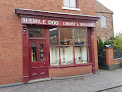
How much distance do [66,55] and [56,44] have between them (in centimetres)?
114

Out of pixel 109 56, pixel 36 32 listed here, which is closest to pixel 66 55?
pixel 36 32

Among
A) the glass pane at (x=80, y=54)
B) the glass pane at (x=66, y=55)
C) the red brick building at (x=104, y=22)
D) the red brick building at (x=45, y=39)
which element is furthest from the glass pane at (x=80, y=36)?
the red brick building at (x=104, y=22)

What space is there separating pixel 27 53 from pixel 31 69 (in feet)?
3.40

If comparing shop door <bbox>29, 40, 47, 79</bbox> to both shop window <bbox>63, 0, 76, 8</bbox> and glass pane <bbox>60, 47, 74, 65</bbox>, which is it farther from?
shop window <bbox>63, 0, 76, 8</bbox>

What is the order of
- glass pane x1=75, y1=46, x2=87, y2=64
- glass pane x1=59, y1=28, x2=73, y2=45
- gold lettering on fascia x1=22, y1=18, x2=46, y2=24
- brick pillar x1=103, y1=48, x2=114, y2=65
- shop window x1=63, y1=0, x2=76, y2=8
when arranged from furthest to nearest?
1. brick pillar x1=103, y1=48, x2=114, y2=65
2. glass pane x1=75, y1=46, x2=87, y2=64
3. shop window x1=63, y1=0, x2=76, y2=8
4. glass pane x1=59, y1=28, x2=73, y2=45
5. gold lettering on fascia x1=22, y1=18, x2=46, y2=24

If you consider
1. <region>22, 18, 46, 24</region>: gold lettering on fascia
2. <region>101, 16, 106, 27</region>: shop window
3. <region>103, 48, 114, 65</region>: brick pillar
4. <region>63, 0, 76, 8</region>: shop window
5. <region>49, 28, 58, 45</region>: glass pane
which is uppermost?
<region>101, 16, 106, 27</region>: shop window

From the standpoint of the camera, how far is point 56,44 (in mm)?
6895

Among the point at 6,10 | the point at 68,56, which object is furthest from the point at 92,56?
the point at 6,10

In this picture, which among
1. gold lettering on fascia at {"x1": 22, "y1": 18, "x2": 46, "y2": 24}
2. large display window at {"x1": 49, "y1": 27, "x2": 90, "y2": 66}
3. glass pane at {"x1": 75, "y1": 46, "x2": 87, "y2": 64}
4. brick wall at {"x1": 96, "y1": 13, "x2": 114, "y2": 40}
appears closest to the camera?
gold lettering on fascia at {"x1": 22, "y1": 18, "x2": 46, "y2": 24}

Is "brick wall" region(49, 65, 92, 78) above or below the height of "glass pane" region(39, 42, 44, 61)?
below

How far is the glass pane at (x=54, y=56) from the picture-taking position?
6830mm

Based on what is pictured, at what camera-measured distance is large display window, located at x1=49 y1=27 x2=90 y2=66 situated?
22.6 ft

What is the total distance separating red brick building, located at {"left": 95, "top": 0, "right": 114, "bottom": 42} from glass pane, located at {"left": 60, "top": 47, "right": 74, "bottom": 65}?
48.4ft

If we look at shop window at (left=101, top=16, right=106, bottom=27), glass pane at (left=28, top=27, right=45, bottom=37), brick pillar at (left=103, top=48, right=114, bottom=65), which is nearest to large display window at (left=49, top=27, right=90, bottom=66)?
glass pane at (left=28, top=27, right=45, bottom=37)
